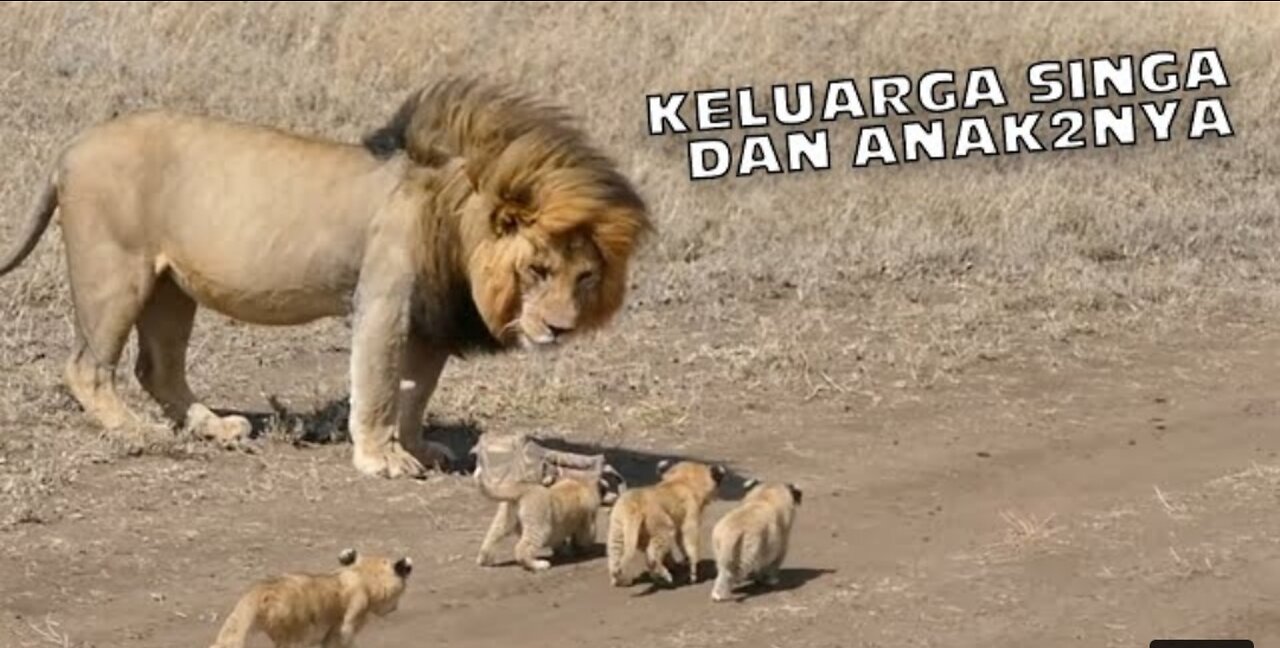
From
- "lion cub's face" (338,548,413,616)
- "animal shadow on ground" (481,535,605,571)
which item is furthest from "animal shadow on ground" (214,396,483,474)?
"lion cub's face" (338,548,413,616)

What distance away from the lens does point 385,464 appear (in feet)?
31.5

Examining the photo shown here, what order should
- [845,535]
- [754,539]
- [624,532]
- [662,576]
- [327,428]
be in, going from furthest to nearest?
[327,428] < [845,535] < [662,576] < [624,532] < [754,539]

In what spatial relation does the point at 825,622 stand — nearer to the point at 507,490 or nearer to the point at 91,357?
the point at 507,490

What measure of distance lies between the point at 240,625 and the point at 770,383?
468 cm

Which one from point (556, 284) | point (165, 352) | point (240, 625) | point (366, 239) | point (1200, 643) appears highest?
point (366, 239)

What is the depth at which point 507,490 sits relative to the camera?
8.30 m

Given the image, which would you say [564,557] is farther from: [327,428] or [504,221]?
[327,428]

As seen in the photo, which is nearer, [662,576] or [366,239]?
[662,576]

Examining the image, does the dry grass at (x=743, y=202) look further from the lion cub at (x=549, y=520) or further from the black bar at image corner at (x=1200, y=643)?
the black bar at image corner at (x=1200, y=643)

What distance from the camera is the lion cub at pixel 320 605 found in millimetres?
6812

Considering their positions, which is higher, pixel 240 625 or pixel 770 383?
pixel 770 383

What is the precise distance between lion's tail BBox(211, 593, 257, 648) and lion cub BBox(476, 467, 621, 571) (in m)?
1.61

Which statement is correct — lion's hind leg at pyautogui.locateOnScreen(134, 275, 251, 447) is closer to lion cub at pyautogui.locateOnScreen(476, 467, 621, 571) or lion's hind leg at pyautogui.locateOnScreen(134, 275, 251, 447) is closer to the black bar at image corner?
lion cub at pyautogui.locateOnScreen(476, 467, 621, 571)

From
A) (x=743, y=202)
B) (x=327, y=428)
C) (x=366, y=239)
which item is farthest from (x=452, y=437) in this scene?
(x=743, y=202)
